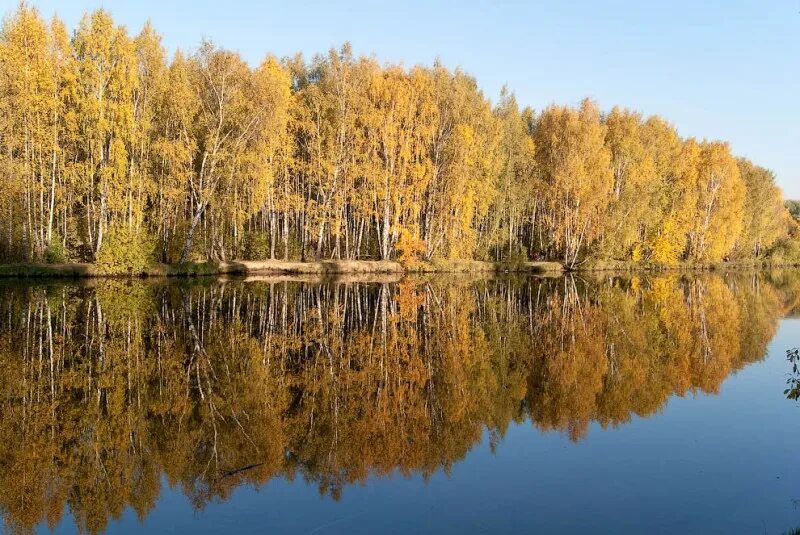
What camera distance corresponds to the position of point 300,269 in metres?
45.5

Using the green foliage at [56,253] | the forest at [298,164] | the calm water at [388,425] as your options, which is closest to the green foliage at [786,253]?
the forest at [298,164]

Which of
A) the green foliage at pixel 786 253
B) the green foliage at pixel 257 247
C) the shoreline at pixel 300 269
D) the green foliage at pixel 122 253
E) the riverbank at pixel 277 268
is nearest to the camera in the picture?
the riverbank at pixel 277 268

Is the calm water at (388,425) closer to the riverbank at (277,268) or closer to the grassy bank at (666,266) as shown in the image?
the riverbank at (277,268)

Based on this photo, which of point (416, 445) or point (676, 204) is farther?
point (676, 204)

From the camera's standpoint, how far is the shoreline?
38.4m

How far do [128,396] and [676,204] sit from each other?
63848 mm

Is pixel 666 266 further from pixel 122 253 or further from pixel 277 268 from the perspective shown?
pixel 122 253

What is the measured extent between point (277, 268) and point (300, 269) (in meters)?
1.55

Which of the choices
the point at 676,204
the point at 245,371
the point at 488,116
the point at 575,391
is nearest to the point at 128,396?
the point at 245,371

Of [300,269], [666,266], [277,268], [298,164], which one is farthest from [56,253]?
[666,266]

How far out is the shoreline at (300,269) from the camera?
3840cm

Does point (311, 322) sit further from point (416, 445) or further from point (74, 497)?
point (74, 497)

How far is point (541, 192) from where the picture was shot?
5912 centimetres

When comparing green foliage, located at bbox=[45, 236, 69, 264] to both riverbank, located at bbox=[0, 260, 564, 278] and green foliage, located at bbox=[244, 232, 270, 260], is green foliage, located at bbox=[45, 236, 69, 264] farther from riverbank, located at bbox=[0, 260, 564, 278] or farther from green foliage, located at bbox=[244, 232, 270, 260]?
green foliage, located at bbox=[244, 232, 270, 260]
